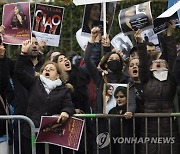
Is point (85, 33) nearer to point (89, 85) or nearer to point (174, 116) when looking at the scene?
point (89, 85)

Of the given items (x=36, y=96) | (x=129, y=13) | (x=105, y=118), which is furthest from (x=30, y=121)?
(x=129, y=13)

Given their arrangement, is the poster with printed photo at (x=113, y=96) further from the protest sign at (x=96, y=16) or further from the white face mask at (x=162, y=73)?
the protest sign at (x=96, y=16)

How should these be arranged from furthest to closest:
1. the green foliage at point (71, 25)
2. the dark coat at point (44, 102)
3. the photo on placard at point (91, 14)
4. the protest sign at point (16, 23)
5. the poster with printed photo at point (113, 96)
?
the green foliage at point (71, 25), the photo on placard at point (91, 14), the protest sign at point (16, 23), the poster with printed photo at point (113, 96), the dark coat at point (44, 102)

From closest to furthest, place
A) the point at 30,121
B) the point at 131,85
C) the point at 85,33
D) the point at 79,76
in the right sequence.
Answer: the point at 30,121 → the point at 131,85 → the point at 79,76 → the point at 85,33

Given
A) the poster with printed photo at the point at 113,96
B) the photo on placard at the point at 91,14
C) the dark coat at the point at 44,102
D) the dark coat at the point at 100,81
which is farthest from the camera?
the photo on placard at the point at 91,14

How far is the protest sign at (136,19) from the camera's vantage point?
7555 millimetres

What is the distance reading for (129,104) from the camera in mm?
7121

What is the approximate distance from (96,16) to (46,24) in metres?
0.74

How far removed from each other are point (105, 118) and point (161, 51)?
1.40 metres

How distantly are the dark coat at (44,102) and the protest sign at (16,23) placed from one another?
1.21 m

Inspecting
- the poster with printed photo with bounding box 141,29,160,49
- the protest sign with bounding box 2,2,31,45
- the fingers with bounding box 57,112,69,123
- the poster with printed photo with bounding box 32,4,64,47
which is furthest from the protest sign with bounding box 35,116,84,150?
the poster with printed photo with bounding box 141,29,160,49

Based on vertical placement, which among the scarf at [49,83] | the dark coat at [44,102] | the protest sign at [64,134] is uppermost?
the scarf at [49,83]

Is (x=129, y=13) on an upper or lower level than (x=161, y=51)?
upper

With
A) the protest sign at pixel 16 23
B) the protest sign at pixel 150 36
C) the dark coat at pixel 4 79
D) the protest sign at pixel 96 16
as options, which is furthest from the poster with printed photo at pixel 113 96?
the protest sign at pixel 150 36
